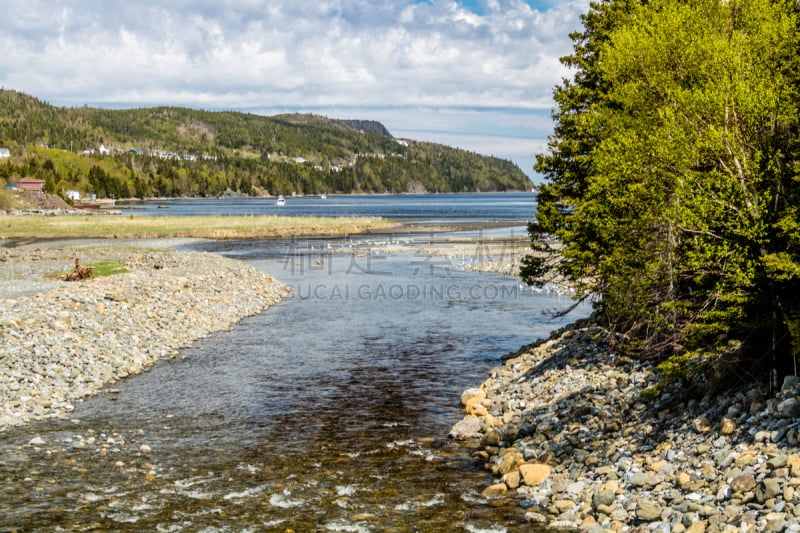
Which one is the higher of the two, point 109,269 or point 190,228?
point 190,228

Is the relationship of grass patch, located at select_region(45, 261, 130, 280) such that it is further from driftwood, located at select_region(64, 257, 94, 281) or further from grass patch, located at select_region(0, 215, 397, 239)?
grass patch, located at select_region(0, 215, 397, 239)

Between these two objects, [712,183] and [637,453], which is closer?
[712,183]

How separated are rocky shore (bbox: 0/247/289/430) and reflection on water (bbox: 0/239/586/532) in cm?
119

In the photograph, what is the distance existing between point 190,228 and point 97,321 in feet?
254

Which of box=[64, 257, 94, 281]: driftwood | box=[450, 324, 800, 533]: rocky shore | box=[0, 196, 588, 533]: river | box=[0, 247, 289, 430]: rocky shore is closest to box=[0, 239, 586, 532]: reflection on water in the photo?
box=[0, 196, 588, 533]: river

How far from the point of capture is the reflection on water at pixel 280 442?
534 inches

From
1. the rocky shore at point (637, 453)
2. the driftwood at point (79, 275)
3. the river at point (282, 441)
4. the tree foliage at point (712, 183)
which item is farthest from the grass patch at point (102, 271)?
the tree foliage at point (712, 183)

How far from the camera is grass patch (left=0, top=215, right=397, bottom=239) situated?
91688 millimetres

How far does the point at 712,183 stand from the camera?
13422 millimetres

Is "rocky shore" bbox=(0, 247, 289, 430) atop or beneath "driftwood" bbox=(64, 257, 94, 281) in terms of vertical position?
beneath

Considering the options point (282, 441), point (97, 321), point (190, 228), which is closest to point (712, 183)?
point (282, 441)

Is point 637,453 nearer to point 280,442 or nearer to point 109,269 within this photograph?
point 280,442

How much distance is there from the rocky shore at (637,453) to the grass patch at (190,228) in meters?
81.0

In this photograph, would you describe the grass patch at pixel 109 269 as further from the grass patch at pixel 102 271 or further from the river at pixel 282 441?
the river at pixel 282 441
